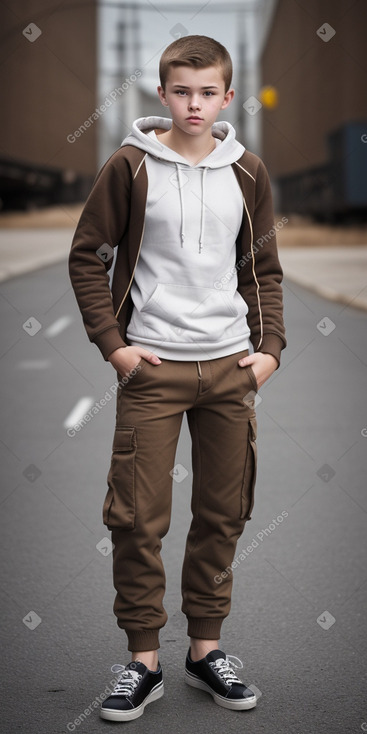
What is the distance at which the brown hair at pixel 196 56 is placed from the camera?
2.96 metres

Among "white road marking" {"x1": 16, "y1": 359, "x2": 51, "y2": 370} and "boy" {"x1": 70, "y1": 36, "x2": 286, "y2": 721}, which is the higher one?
"boy" {"x1": 70, "y1": 36, "x2": 286, "y2": 721}

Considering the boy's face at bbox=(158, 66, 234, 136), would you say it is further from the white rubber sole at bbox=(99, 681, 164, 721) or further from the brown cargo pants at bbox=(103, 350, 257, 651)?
the white rubber sole at bbox=(99, 681, 164, 721)

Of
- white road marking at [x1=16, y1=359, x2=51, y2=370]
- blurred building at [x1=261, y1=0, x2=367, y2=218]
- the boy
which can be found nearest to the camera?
the boy

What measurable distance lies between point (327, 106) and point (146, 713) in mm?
29680

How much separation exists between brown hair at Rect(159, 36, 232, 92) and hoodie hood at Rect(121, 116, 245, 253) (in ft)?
0.47

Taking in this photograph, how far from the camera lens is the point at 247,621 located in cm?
389

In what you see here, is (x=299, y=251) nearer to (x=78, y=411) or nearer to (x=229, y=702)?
(x=78, y=411)

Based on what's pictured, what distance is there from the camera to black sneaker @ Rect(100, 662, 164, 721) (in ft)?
10.0

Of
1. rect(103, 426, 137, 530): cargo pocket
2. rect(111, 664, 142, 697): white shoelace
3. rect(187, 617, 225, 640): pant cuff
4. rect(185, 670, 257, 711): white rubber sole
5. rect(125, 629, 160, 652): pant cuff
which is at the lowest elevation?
rect(111, 664, 142, 697): white shoelace

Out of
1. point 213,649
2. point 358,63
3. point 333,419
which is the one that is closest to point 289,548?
point 213,649

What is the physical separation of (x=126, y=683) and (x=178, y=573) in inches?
50.9

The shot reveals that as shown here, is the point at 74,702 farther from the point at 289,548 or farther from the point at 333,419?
the point at 333,419

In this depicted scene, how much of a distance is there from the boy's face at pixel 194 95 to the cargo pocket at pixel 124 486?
2.65ft

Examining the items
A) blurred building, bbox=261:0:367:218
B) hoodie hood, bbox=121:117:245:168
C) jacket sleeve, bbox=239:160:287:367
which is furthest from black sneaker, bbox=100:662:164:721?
blurred building, bbox=261:0:367:218
